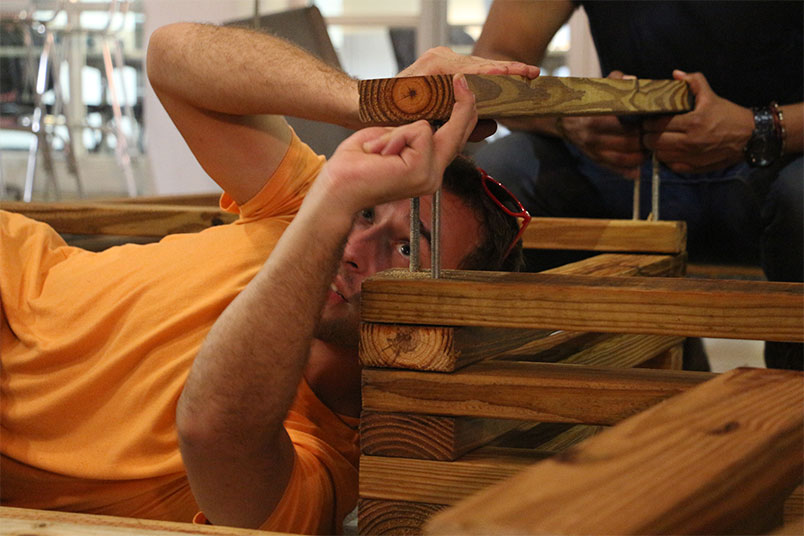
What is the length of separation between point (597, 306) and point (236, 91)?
68cm

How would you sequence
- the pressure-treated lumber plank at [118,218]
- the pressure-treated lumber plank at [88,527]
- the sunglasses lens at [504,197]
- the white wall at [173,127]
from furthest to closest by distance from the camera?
the white wall at [173,127], the pressure-treated lumber plank at [118,218], the sunglasses lens at [504,197], the pressure-treated lumber plank at [88,527]

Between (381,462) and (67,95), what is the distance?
654 centimetres

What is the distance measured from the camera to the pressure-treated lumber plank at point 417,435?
914 mm

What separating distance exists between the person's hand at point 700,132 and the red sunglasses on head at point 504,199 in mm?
405

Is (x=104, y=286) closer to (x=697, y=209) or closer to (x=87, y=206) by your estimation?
(x=87, y=206)

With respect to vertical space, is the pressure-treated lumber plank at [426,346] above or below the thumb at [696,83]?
below

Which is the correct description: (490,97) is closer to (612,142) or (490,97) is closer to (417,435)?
(417,435)

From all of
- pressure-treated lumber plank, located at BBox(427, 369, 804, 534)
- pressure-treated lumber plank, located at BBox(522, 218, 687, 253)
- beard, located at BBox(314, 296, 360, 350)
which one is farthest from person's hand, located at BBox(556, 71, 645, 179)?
pressure-treated lumber plank, located at BBox(427, 369, 804, 534)

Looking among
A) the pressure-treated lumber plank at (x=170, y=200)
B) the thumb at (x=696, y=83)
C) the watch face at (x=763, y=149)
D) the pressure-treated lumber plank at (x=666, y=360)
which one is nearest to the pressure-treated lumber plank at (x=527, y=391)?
the pressure-treated lumber plank at (x=666, y=360)

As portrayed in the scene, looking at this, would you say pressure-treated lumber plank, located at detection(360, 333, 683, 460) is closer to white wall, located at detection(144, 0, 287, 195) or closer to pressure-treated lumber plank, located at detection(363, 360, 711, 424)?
pressure-treated lumber plank, located at detection(363, 360, 711, 424)

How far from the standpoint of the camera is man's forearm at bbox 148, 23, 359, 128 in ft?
4.09

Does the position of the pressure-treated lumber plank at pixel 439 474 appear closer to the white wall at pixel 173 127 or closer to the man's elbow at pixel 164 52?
the man's elbow at pixel 164 52

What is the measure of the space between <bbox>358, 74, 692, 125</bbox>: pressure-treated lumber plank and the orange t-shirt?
432mm

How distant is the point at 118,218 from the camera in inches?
73.8
